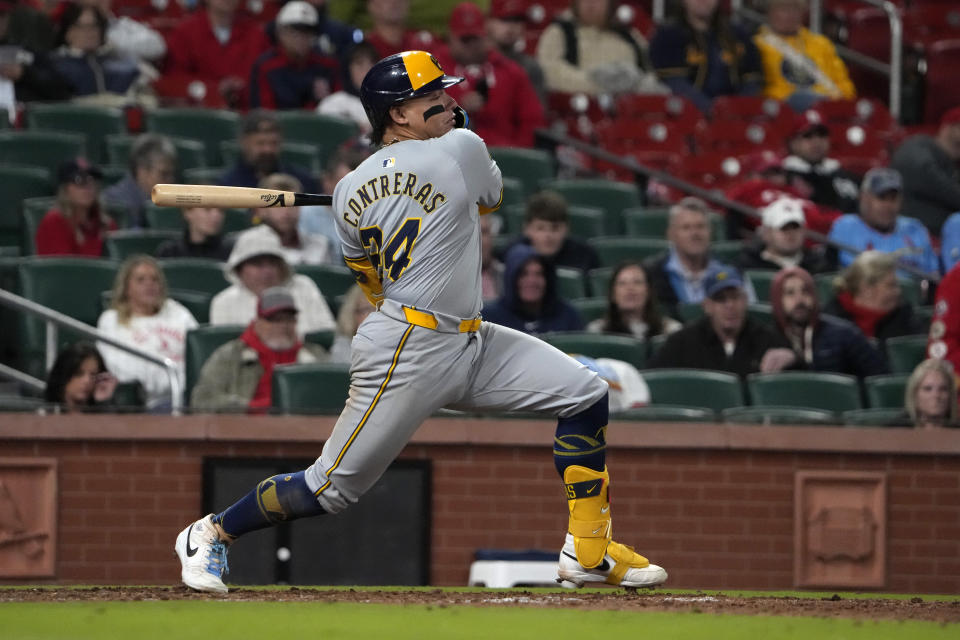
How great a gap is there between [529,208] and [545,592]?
3.98 m

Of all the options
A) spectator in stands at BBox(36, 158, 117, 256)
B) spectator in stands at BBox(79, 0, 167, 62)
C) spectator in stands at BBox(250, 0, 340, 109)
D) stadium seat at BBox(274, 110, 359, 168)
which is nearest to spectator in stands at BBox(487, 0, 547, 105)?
spectator in stands at BBox(250, 0, 340, 109)

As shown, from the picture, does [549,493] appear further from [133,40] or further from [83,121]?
[133,40]

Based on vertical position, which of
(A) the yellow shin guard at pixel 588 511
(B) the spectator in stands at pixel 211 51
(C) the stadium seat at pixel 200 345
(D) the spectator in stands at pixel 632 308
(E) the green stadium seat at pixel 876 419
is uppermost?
(B) the spectator in stands at pixel 211 51

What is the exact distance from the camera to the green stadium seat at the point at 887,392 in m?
8.88

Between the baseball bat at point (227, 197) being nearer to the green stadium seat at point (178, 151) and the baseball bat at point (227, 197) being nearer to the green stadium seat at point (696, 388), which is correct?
the green stadium seat at point (696, 388)

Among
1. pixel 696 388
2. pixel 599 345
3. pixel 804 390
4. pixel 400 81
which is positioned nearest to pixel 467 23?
pixel 599 345

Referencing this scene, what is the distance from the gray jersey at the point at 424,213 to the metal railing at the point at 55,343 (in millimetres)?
2868

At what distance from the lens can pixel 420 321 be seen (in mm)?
5527

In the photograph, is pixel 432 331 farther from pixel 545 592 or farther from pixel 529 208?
pixel 529 208

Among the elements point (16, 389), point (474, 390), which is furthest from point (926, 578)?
point (16, 389)

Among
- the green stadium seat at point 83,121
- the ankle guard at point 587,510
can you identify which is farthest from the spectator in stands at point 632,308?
the green stadium seat at point 83,121

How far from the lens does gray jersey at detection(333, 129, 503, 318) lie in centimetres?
548

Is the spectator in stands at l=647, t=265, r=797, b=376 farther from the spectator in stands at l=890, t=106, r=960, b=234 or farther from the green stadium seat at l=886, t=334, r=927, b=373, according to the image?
the spectator in stands at l=890, t=106, r=960, b=234

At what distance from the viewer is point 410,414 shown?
5.54 metres
